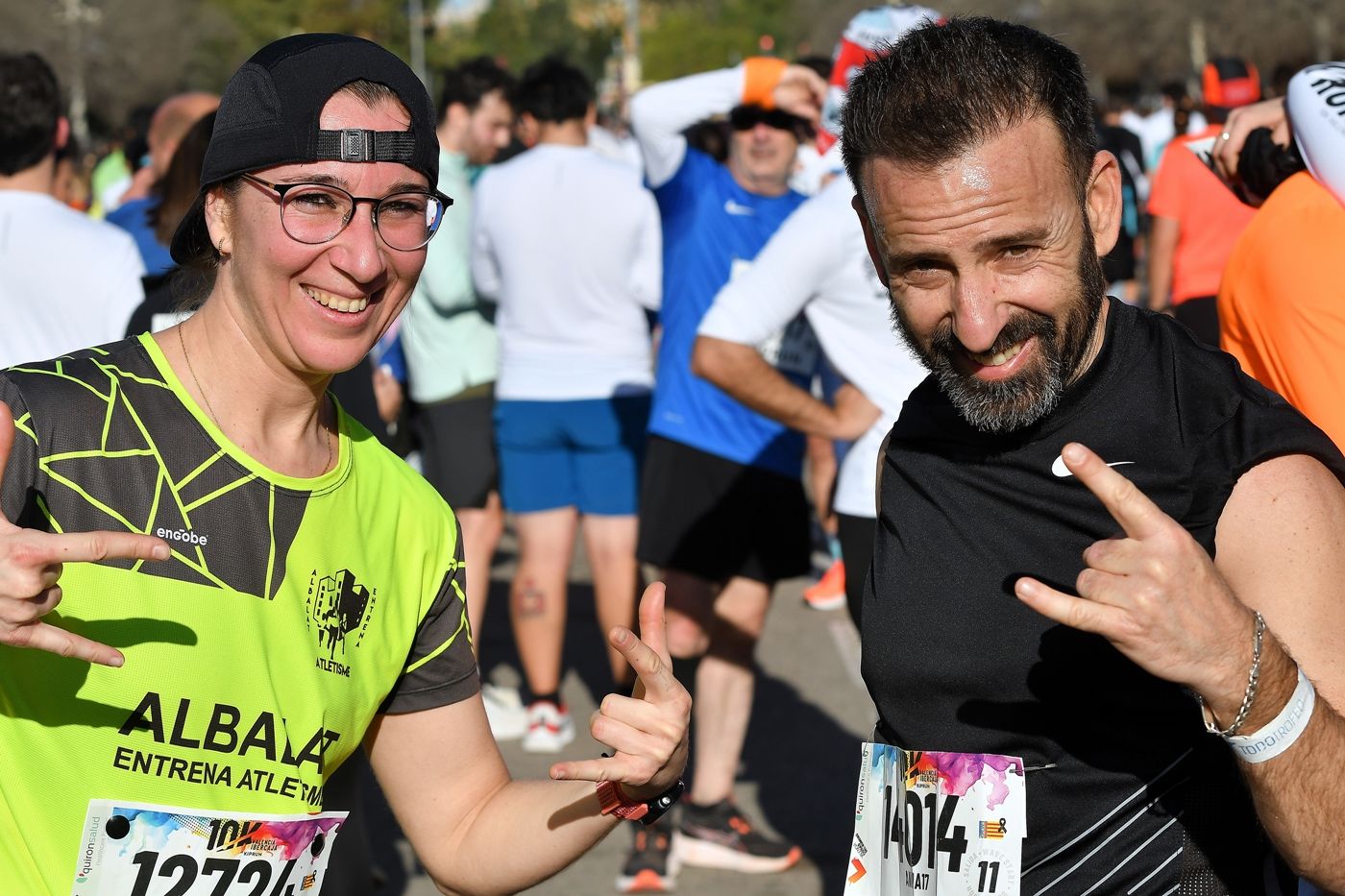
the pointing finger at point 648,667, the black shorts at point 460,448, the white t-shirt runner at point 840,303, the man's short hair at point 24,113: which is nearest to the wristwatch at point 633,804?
the pointing finger at point 648,667

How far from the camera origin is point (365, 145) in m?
2.17

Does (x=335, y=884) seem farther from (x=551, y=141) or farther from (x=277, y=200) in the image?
(x=551, y=141)

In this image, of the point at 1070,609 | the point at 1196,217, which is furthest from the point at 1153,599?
the point at 1196,217

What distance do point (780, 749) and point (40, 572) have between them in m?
4.52

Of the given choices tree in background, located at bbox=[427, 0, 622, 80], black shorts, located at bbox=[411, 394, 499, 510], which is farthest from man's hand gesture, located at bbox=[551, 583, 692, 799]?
tree in background, located at bbox=[427, 0, 622, 80]

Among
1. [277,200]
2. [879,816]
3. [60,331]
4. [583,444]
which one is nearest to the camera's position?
[277,200]

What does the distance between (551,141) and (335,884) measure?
3885 mm

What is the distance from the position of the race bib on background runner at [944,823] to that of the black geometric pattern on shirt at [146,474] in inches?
37.2

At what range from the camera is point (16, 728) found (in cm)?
197

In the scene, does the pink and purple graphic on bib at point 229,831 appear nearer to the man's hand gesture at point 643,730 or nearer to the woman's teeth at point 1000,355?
the man's hand gesture at point 643,730

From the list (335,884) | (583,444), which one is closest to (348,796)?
(335,884)

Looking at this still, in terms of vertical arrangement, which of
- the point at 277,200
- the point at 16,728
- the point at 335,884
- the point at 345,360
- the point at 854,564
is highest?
the point at 277,200

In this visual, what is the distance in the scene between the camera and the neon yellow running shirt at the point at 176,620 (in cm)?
198

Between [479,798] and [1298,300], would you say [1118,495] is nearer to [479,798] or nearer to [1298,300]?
[1298,300]
